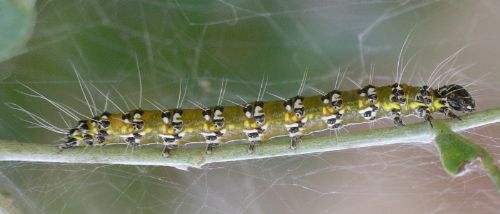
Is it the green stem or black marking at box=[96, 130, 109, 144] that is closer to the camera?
the green stem

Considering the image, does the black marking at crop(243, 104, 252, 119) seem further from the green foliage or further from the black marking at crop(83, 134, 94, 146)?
the green foliage

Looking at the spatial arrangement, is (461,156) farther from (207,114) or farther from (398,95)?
(207,114)

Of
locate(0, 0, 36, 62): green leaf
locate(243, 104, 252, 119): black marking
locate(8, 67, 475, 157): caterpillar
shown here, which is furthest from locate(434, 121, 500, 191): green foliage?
locate(0, 0, 36, 62): green leaf

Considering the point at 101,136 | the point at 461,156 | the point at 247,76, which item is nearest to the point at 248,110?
the point at 247,76

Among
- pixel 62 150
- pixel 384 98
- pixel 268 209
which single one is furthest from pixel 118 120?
pixel 384 98

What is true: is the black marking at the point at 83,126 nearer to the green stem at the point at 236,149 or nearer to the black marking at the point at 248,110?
the green stem at the point at 236,149

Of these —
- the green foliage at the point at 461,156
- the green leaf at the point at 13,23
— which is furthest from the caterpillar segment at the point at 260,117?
the green foliage at the point at 461,156

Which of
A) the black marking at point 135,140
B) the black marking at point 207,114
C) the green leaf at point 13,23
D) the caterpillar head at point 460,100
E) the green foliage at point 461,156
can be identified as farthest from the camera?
the black marking at point 207,114
